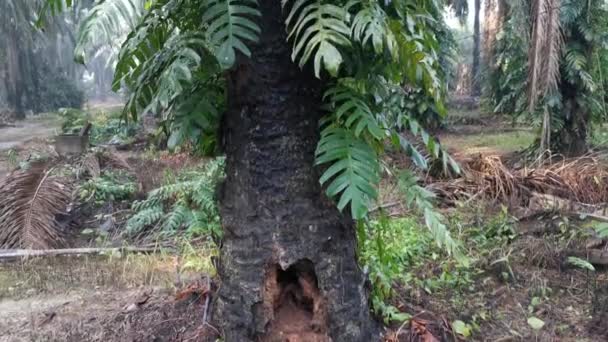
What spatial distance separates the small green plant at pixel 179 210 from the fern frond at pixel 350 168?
308 centimetres

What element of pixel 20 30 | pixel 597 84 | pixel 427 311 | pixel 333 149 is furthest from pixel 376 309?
pixel 20 30

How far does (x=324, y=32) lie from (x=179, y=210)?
424cm

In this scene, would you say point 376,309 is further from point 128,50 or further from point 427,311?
point 128,50

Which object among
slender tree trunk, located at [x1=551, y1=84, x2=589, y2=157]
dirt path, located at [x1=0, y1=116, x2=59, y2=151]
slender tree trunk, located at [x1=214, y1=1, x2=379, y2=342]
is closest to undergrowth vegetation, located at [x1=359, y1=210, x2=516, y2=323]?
slender tree trunk, located at [x1=214, y1=1, x2=379, y2=342]

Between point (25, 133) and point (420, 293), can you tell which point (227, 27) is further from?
point (25, 133)

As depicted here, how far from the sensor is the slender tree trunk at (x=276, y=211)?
90.0 inches

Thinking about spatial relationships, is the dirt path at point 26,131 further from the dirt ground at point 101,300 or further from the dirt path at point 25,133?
the dirt ground at point 101,300

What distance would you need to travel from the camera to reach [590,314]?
3314 mm

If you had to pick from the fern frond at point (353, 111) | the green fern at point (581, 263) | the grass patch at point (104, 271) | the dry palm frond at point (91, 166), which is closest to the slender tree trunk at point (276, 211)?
the fern frond at point (353, 111)

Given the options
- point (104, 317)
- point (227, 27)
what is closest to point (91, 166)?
point (104, 317)

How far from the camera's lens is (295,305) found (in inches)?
99.5

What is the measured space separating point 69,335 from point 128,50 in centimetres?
166

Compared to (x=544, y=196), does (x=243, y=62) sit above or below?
above

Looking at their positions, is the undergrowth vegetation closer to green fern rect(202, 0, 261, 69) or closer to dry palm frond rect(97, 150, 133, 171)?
green fern rect(202, 0, 261, 69)
